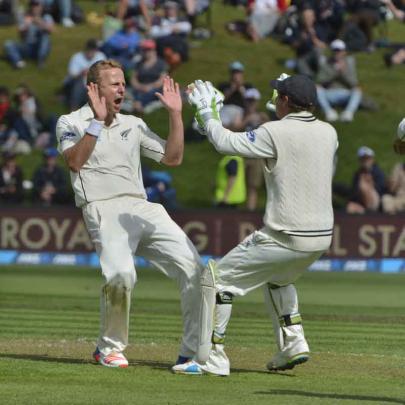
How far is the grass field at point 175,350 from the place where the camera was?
8.68 m

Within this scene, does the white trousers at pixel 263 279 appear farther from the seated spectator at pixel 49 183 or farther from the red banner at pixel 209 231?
the seated spectator at pixel 49 183

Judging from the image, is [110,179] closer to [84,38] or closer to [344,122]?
[344,122]

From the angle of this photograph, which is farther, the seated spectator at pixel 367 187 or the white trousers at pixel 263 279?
the seated spectator at pixel 367 187

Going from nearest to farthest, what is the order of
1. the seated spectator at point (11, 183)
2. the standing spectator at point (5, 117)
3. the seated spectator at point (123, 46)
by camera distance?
the seated spectator at point (11, 183)
the standing spectator at point (5, 117)
the seated spectator at point (123, 46)

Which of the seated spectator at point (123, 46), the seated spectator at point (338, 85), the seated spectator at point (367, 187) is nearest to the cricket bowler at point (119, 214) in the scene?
the seated spectator at point (367, 187)

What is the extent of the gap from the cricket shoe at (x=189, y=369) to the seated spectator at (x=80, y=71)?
1706 cm

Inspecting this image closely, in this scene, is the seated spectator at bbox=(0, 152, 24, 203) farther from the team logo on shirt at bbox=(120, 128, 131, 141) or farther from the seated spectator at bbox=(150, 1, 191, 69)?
the team logo on shirt at bbox=(120, 128, 131, 141)

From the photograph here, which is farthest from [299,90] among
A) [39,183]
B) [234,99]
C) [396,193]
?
[234,99]

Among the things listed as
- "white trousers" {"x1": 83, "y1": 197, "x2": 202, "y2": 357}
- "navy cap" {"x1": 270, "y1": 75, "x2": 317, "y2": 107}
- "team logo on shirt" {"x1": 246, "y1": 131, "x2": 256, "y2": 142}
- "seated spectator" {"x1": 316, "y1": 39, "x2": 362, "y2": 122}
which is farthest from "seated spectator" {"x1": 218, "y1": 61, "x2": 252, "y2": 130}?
"team logo on shirt" {"x1": 246, "y1": 131, "x2": 256, "y2": 142}

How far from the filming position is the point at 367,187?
23188mm

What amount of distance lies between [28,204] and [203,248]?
322 cm

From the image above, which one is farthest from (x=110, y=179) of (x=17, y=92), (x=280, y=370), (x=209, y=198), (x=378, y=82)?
(x=378, y=82)

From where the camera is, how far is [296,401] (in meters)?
8.38

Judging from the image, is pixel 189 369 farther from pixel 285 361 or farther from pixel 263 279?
pixel 263 279
